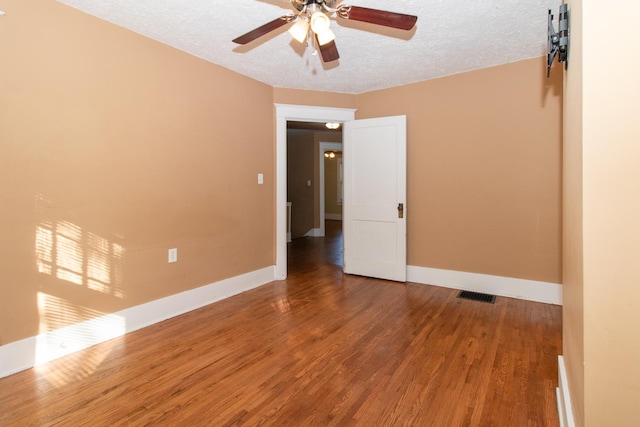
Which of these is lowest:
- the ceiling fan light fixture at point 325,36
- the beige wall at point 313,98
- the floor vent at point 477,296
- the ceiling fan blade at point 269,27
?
the floor vent at point 477,296

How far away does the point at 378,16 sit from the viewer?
1.83 m

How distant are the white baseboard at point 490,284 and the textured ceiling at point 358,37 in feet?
7.57

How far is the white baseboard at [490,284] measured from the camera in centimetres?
328

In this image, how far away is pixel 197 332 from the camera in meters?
2.66

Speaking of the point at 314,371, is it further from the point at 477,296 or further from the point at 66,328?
the point at 477,296

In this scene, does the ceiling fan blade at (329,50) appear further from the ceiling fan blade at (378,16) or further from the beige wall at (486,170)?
the beige wall at (486,170)

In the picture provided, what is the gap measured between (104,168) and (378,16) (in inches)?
89.9

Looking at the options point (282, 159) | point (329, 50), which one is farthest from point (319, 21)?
point (282, 159)

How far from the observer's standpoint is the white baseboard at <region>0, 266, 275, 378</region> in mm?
2096

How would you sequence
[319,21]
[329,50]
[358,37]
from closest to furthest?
[319,21] → [329,50] → [358,37]

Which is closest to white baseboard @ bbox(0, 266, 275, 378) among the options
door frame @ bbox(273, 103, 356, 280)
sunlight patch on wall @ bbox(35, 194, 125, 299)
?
sunlight patch on wall @ bbox(35, 194, 125, 299)

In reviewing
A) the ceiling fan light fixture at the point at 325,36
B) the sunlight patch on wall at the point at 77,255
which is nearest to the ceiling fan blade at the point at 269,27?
the ceiling fan light fixture at the point at 325,36

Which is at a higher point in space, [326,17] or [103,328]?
[326,17]

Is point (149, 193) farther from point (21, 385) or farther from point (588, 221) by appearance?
point (588, 221)
